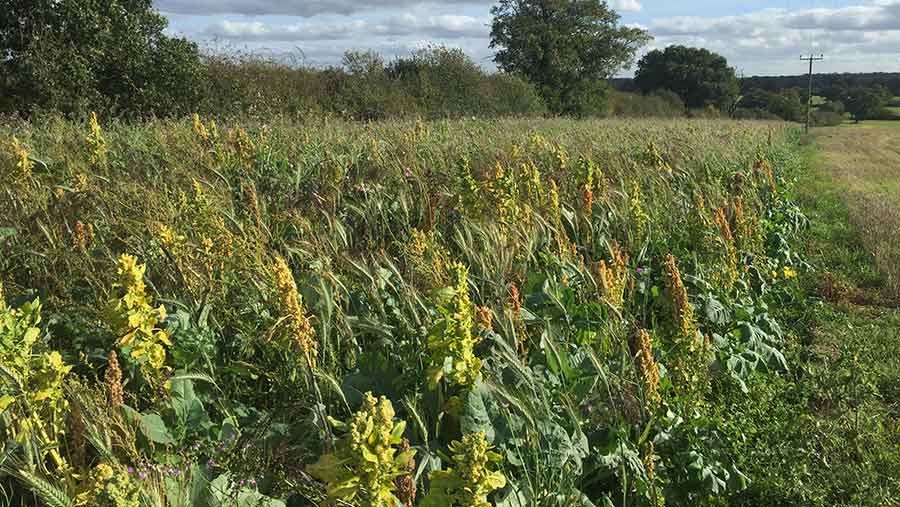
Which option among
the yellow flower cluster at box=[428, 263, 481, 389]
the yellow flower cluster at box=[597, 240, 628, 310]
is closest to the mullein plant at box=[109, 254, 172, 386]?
the yellow flower cluster at box=[428, 263, 481, 389]

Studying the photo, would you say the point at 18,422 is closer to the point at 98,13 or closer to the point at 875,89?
the point at 98,13

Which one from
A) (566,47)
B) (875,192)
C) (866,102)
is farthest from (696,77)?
(875,192)

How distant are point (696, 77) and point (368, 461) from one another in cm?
7599

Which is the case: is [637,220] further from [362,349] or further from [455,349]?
[455,349]

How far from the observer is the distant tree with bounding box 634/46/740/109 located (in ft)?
233

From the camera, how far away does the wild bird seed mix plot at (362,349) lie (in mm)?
2047

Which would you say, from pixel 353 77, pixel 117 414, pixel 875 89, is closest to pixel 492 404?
pixel 117 414

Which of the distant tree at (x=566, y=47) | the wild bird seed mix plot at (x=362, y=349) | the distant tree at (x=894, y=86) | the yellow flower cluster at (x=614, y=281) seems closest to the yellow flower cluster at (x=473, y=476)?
the wild bird seed mix plot at (x=362, y=349)

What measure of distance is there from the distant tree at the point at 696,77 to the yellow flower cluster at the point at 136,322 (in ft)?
242

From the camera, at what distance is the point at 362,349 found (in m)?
3.03

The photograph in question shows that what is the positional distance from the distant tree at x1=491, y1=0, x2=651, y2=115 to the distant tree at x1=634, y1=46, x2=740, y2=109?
78.0 ft

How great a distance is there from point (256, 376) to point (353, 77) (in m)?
18.7

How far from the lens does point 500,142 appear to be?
891cm

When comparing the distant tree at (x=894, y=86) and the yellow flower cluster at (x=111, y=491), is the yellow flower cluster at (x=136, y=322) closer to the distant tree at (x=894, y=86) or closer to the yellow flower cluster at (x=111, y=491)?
the yellow flower cluster at (x=111, y=491)
